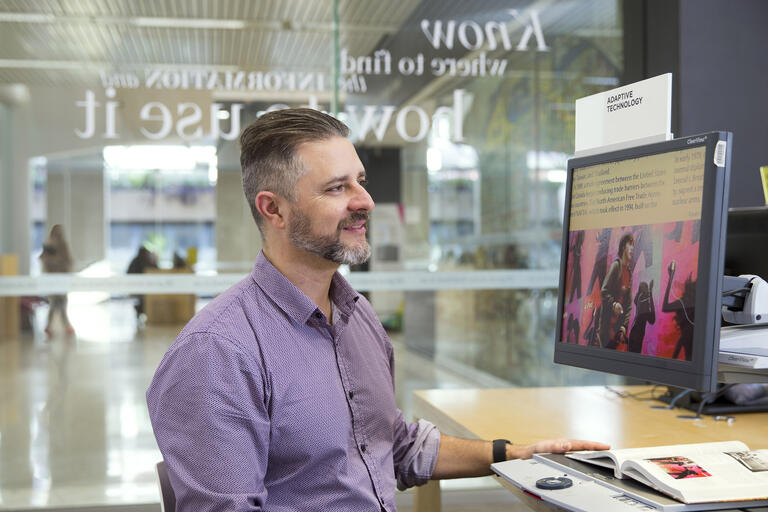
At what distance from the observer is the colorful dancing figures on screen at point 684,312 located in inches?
52.9

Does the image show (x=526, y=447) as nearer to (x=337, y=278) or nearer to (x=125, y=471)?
(x=337, y=278)

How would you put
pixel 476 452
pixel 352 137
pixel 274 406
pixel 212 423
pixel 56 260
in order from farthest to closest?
1. pixel 352 137
2. pixel 56 260
3. pixel 476 452
4. pixel 274 406
5. pixel 212 423

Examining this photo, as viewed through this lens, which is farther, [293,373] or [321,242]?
[321,242]

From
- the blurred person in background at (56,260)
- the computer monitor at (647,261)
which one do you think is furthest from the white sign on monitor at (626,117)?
the blurred person in background at (56,260)

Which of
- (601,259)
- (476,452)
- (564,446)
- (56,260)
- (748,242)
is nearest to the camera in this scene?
(601,259)

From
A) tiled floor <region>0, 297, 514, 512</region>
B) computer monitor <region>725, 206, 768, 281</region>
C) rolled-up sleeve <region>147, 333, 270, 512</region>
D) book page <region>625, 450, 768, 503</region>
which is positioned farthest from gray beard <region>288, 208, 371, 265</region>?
tiled floor <region>0, 297, 514, 512</region>

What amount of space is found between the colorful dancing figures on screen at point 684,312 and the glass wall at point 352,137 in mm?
2348

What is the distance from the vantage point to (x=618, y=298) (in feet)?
4.91

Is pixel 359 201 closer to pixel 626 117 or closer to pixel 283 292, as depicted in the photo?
pixel 283 292

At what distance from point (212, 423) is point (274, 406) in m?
0.13

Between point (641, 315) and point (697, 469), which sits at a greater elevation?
point (641, 315)

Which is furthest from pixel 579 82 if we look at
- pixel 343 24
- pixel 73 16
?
pixel 73 16

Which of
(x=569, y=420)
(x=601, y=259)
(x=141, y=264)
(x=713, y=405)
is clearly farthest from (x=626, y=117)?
(x=141, y=264)

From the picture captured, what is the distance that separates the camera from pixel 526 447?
5.72ft
